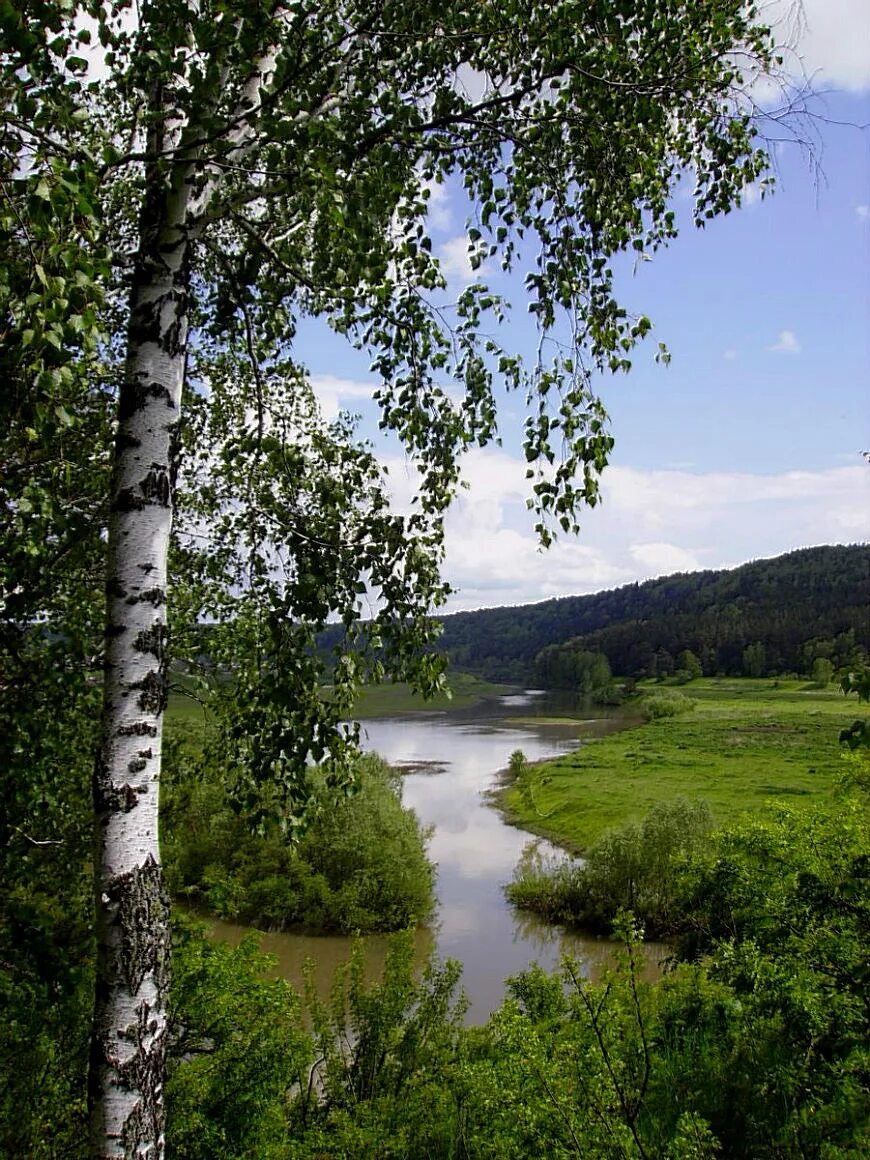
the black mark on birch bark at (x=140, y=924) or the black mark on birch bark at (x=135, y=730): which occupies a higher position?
the black mark on birch bark at (x=135, y=730)

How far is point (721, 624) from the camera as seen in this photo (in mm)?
109250

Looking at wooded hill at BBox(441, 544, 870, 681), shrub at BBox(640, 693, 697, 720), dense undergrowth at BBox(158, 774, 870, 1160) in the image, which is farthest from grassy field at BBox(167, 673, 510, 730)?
dense undergrowth at BBox(158, 774, 870, 1160)

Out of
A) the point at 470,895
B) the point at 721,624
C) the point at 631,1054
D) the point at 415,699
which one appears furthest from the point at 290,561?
the point at 721,624

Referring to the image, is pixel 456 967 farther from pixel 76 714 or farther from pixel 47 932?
pixel 47 932

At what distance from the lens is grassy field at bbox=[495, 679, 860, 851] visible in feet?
101

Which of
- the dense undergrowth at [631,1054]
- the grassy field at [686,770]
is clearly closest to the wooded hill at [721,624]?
the grassy field at [686,770]

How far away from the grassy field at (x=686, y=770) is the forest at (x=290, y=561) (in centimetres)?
1506

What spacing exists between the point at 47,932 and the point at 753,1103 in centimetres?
462

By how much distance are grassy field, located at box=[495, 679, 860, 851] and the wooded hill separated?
62.9ft

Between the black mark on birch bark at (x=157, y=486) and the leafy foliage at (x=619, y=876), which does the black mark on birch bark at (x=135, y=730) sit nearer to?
the black mark on birch bark at (x=157, y=486)

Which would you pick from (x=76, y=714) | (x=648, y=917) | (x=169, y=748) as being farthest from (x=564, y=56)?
(x=648, y=917)

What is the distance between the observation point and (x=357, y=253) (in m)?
2.79

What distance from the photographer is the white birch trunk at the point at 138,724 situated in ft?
7.40

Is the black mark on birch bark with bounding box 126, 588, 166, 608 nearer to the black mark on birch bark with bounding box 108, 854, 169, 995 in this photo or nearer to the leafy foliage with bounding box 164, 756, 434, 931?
the black mark on birch bark with bounding box 108, 854, 169, 995
